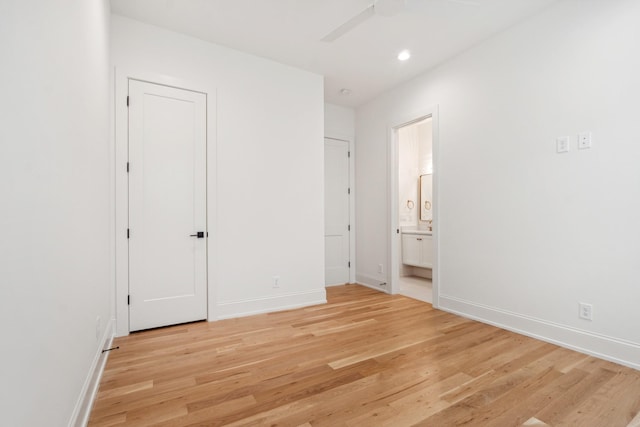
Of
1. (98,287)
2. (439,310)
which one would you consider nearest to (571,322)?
(439,310)

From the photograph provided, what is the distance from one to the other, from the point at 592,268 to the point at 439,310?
5.20 feet

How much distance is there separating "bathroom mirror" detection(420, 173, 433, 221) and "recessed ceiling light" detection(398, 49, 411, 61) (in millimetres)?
2857

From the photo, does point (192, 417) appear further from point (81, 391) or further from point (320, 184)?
point (320, 184)

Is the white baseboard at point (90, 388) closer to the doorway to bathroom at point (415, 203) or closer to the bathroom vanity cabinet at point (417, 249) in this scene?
the doorway to bathroom at point (415, 203)

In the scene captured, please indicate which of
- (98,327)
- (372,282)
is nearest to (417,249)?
(372,282)

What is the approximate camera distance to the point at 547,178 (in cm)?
273

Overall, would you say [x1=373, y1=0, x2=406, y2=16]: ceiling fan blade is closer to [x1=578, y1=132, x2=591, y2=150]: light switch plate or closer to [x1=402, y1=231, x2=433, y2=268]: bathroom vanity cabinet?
[x1=578, y1=132, x2=591, y2=150]: light switch plate

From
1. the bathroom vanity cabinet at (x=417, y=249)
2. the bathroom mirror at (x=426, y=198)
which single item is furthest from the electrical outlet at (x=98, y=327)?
the bathroom mirror at (x=426, y=198)

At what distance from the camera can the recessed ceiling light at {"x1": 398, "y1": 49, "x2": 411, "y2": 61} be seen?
3.46m

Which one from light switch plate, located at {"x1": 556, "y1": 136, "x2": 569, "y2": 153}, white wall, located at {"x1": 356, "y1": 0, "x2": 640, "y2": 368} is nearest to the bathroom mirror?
white wall, located at {"x1": 356, "y1": 0, "x2": 640, "y2": 368}

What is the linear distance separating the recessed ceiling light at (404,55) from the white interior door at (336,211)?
1.75 metres

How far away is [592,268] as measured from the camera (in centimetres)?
245

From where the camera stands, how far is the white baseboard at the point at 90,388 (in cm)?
152

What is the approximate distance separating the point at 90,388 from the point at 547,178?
3.78m
